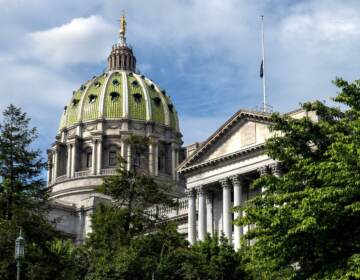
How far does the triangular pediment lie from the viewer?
66312 millimetres

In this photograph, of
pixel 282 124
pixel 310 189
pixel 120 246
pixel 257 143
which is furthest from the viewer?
pixel 257 143

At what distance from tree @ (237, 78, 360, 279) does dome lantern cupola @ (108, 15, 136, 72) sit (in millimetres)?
109630

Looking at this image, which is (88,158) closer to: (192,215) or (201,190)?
(192,215)

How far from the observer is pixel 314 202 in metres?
28.1

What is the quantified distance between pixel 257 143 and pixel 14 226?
31111mm

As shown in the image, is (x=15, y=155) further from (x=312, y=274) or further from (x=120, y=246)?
(x=312, y=274)

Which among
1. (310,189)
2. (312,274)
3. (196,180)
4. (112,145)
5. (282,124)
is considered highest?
(112,145)

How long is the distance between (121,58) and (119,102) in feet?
54.7

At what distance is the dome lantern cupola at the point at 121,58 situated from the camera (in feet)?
461

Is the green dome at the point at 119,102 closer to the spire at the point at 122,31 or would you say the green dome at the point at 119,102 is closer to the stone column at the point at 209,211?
the spire at the point at 122,31

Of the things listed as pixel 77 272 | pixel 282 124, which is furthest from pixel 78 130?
pixel 282 124

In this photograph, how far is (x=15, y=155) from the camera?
4247 cm

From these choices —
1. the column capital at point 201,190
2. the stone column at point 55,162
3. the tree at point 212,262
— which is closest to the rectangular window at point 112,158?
the stone column at point 55,162

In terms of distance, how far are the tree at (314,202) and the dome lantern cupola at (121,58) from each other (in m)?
110
